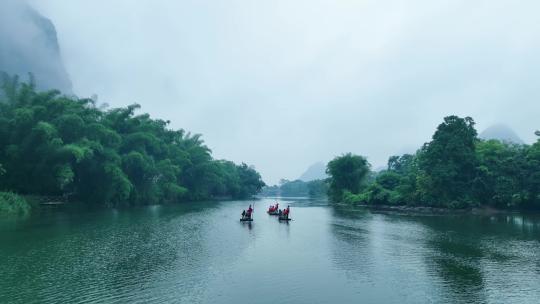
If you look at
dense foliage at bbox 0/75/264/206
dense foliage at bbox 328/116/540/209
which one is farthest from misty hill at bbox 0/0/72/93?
dense foliage at bbox 328/116/540/209

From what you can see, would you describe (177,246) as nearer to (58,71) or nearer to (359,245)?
(359,245)

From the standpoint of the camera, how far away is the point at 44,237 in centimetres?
2864

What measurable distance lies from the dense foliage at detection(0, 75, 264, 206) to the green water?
17057 millimetres

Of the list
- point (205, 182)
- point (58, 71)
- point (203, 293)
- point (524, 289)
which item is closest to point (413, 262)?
point (524, 289)

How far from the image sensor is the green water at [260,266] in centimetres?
1619

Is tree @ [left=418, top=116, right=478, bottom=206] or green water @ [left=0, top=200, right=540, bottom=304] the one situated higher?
tree @ [left=418, top=116, right=478, bottom=206]

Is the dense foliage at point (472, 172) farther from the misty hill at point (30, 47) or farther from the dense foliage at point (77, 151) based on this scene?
the misty hill at point (30, 47)

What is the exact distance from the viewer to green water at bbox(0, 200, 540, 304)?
16188mm

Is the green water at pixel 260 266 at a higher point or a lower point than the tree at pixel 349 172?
lower

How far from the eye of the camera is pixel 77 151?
1953 inches

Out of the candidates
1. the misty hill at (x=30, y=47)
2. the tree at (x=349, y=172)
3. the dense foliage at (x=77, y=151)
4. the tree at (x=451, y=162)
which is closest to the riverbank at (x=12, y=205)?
the dense foliage at (x=77, y=151)

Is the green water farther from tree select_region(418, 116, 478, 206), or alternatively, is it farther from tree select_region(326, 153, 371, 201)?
tree select_region(326, 153, 371, 201)

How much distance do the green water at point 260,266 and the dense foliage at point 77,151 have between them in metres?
17.1

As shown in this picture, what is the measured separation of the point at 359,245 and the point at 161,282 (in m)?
16.3
